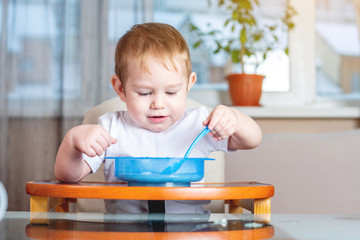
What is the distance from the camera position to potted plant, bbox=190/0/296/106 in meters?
2.06

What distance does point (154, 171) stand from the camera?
731 millimetres

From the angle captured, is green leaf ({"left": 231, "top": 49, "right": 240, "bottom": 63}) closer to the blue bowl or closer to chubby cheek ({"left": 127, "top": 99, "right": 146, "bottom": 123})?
chubby cheek ({"left": 127, "top": 99, "right": 146, "bottom": 123})

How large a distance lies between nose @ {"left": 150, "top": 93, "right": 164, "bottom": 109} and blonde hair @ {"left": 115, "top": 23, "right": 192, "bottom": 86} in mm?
61

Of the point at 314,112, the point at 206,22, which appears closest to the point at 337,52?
the point at 314,112

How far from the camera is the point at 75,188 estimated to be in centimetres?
72

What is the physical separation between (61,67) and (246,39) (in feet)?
2.86

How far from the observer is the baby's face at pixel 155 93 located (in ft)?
3.22

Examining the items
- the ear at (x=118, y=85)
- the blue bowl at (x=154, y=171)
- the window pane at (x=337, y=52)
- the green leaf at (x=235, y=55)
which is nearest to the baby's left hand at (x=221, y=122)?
the blue bowl at (x=154, y=171)

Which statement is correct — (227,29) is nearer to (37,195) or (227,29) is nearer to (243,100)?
(243,100)

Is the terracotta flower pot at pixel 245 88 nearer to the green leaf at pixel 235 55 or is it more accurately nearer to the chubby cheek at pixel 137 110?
the green leaf at pixel 235 55

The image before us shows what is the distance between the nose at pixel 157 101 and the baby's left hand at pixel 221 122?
144 mm

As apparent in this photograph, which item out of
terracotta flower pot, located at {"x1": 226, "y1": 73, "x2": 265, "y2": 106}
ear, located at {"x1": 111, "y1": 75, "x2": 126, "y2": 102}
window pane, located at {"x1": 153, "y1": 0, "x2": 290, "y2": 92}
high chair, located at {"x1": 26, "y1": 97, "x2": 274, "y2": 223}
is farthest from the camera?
window pane, located at {"x1": 153, "y1": 0, "x2": 290, "y2": 92}

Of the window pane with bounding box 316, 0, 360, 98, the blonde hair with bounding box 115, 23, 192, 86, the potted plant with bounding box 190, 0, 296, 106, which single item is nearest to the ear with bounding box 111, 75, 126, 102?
the blonde hair with bounding box 115, 23, 192, 86

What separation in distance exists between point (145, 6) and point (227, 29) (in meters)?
0.43
